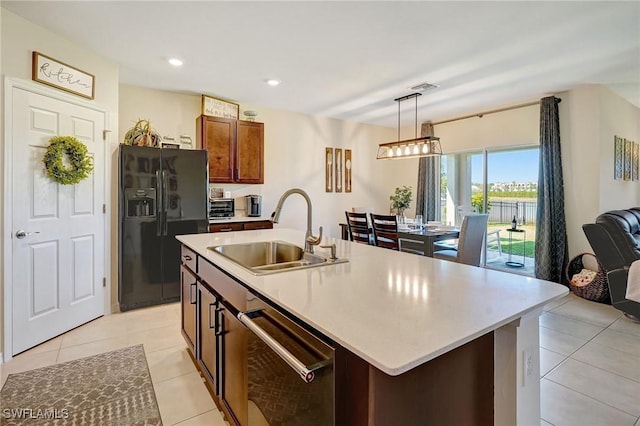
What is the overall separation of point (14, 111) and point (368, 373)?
10.9 feet

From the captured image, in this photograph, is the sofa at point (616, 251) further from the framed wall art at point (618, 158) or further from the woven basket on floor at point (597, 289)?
the framed wall art at point (618, 158)

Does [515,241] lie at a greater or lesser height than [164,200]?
lesser

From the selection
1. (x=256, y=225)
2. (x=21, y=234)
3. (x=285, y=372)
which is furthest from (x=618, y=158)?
(x=21, y=234)

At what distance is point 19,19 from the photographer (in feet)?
8.56

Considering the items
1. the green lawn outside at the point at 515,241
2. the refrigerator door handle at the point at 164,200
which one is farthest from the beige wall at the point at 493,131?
the refrigerator door handle at the point at 164,200

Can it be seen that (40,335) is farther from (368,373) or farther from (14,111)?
(368,373)

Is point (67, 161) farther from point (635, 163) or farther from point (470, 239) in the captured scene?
point (635, 163)

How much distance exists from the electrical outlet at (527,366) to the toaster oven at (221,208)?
395cm

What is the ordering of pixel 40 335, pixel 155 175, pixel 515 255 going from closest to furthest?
pixel 40 335 < pixel 155 175 < pixel 515 255

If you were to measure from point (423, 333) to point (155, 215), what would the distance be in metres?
3.51

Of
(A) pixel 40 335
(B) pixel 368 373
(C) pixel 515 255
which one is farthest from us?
(C) pixel 515 255

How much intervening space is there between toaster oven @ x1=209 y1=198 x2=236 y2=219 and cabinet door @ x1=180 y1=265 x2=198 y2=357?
206 centimetres

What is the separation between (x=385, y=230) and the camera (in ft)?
12.6

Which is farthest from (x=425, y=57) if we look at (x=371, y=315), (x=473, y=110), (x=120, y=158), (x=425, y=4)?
(x=120, y=158)
